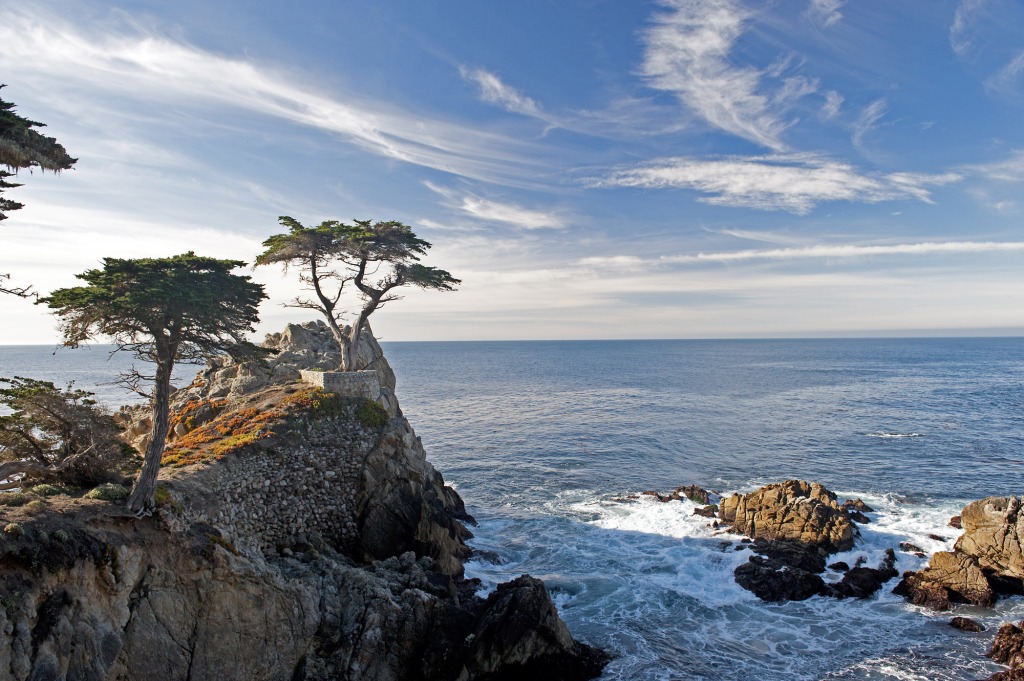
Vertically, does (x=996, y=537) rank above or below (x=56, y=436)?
below

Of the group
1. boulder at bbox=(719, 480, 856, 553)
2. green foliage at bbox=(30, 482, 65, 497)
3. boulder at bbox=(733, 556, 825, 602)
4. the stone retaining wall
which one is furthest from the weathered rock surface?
green foliage at bbox=(30, 482, 65, 497)

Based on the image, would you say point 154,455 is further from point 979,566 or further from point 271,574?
point 979,566

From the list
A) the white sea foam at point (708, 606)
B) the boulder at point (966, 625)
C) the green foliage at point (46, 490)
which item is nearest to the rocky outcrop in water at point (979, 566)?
the white sea foam at point (708, 606)

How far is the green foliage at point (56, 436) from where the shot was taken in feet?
59.0

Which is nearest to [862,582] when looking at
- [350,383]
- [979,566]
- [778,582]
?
[778,582]

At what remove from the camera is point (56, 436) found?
19.2m

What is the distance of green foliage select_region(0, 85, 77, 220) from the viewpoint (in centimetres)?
1462

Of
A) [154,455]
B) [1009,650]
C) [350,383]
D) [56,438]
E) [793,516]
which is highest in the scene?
[350,383]

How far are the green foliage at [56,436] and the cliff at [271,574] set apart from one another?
6.80 feet

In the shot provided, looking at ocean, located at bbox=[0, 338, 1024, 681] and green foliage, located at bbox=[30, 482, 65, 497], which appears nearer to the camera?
green foliage, located at bbox=[30, 482, 65, 497]

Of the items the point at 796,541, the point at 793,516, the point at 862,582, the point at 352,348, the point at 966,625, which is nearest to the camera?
the point at 966,625

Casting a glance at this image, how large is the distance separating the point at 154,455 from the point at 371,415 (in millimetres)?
10820

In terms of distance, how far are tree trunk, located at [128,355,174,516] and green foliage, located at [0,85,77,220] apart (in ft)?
20.2

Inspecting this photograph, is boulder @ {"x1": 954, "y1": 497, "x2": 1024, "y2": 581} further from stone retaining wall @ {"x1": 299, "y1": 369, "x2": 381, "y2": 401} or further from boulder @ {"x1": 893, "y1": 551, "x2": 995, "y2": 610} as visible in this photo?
stone retaining wall @ {"x1": 299, "y1": 369, "x2": 381, "y2": 401}
